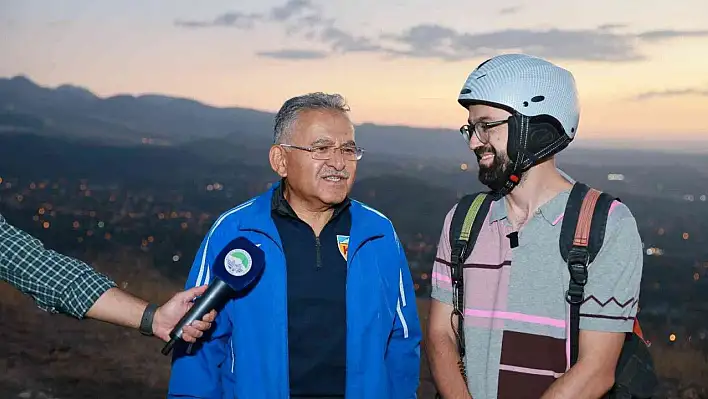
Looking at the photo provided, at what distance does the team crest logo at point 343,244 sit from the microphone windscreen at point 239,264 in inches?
18.8

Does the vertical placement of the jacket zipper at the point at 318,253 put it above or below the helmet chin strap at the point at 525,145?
below

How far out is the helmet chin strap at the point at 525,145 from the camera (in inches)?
109

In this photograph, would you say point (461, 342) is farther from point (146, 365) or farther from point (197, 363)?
point (146, 365)

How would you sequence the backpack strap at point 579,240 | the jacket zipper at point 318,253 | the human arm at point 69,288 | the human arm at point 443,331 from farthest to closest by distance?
the jacket zipper at point 318,253
the human arm at point 443,331
the human arm at point 69,288
the backpack strap at point 579,240

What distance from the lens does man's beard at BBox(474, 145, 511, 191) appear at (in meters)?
2.78

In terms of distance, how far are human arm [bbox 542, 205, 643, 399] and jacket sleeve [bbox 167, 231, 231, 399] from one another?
1.35m

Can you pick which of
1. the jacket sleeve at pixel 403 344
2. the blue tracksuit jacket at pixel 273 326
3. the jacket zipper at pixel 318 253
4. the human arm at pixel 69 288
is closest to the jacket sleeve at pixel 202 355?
the blue tracksuit jacket at pixel 273 326

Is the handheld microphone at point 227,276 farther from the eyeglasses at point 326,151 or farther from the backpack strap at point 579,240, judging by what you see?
the backpack strap at point 579,240

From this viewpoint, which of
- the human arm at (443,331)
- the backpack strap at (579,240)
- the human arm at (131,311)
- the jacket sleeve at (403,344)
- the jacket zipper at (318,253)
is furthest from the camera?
the jacket sleeve at (403,344)

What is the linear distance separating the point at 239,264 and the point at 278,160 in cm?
74

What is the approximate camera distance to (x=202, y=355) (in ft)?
10.2

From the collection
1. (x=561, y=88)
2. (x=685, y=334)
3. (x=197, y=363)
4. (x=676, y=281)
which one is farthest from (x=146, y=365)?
(x=676, y=281)

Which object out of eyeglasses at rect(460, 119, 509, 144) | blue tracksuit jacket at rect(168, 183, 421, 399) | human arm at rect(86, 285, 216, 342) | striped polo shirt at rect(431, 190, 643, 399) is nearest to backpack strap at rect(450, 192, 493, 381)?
striped polo shirt at rect(431, 190, 643, 399)

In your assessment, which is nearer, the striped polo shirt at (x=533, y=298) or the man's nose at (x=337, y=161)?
the striped polo shirt at (x=533, y=298)
